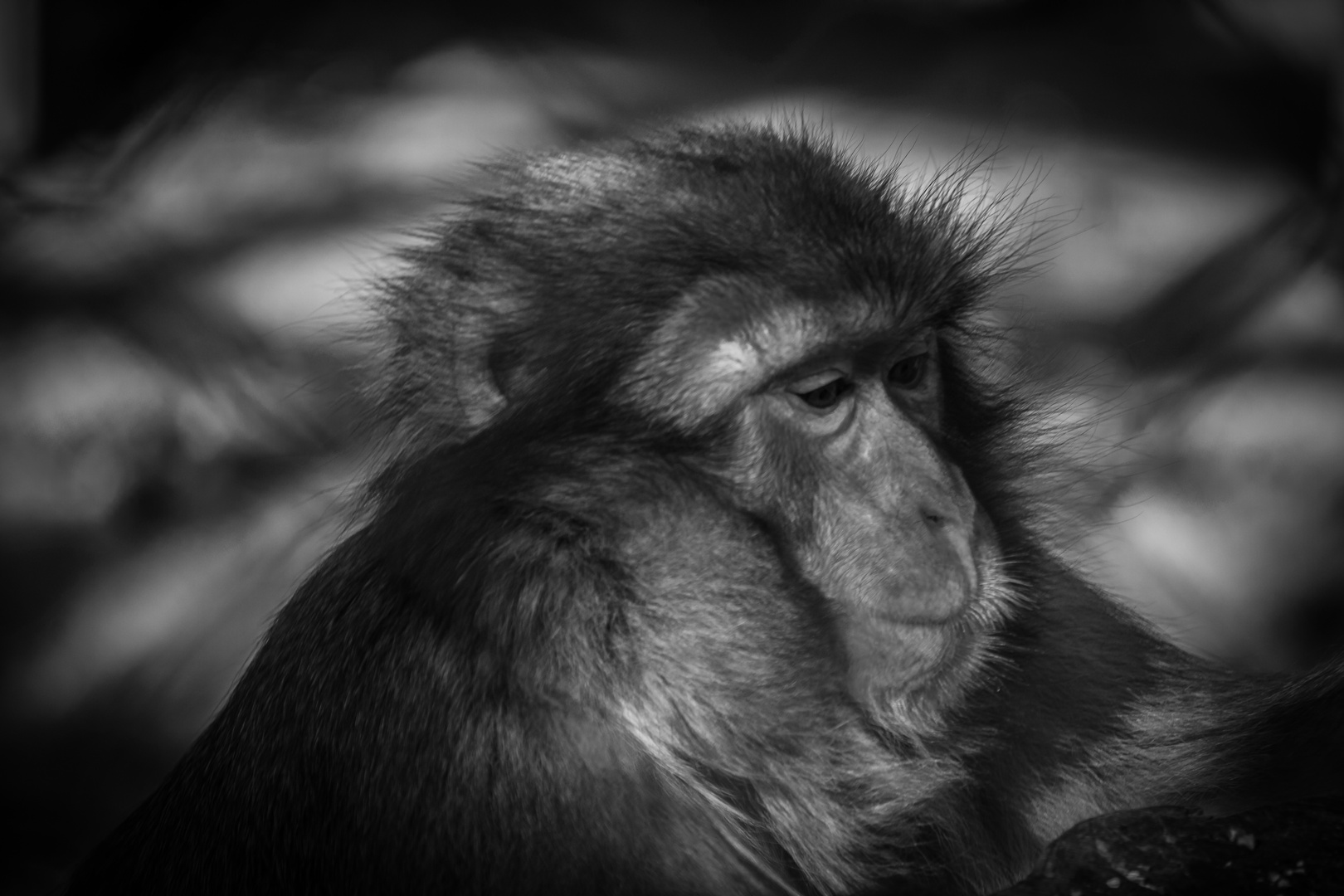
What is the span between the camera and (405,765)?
173cm

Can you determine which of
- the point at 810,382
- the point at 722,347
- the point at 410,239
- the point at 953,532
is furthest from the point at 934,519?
the point at 410,239

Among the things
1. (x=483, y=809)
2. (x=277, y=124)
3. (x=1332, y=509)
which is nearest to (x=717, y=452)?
(x=483, y=809)

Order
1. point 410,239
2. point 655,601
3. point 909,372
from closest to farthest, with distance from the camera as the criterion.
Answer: point 655,601, point 909,372, point 410,239

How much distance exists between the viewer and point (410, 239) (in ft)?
7.40

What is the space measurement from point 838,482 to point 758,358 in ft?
0.67

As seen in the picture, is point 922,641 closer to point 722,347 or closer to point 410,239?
point 722,347

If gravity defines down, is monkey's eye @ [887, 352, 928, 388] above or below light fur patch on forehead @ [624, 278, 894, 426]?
below

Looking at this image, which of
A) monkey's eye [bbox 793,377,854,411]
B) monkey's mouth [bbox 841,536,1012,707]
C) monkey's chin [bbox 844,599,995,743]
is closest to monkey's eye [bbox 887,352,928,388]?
monkey's eye [bbox 793,377,854,411]

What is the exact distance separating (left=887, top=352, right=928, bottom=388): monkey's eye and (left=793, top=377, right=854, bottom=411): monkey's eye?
178mm

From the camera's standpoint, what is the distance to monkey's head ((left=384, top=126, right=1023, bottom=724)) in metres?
1.83

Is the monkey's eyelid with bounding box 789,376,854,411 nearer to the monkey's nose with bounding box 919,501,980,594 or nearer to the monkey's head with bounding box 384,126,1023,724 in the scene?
the monkey's head with bounding box 384,126,1023,724

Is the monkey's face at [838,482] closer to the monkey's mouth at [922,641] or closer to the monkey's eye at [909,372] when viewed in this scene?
the monkey's mouth at [922,641]

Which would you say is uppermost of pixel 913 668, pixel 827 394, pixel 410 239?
pixel 827 394

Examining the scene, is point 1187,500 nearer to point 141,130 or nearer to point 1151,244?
point 1151,244
